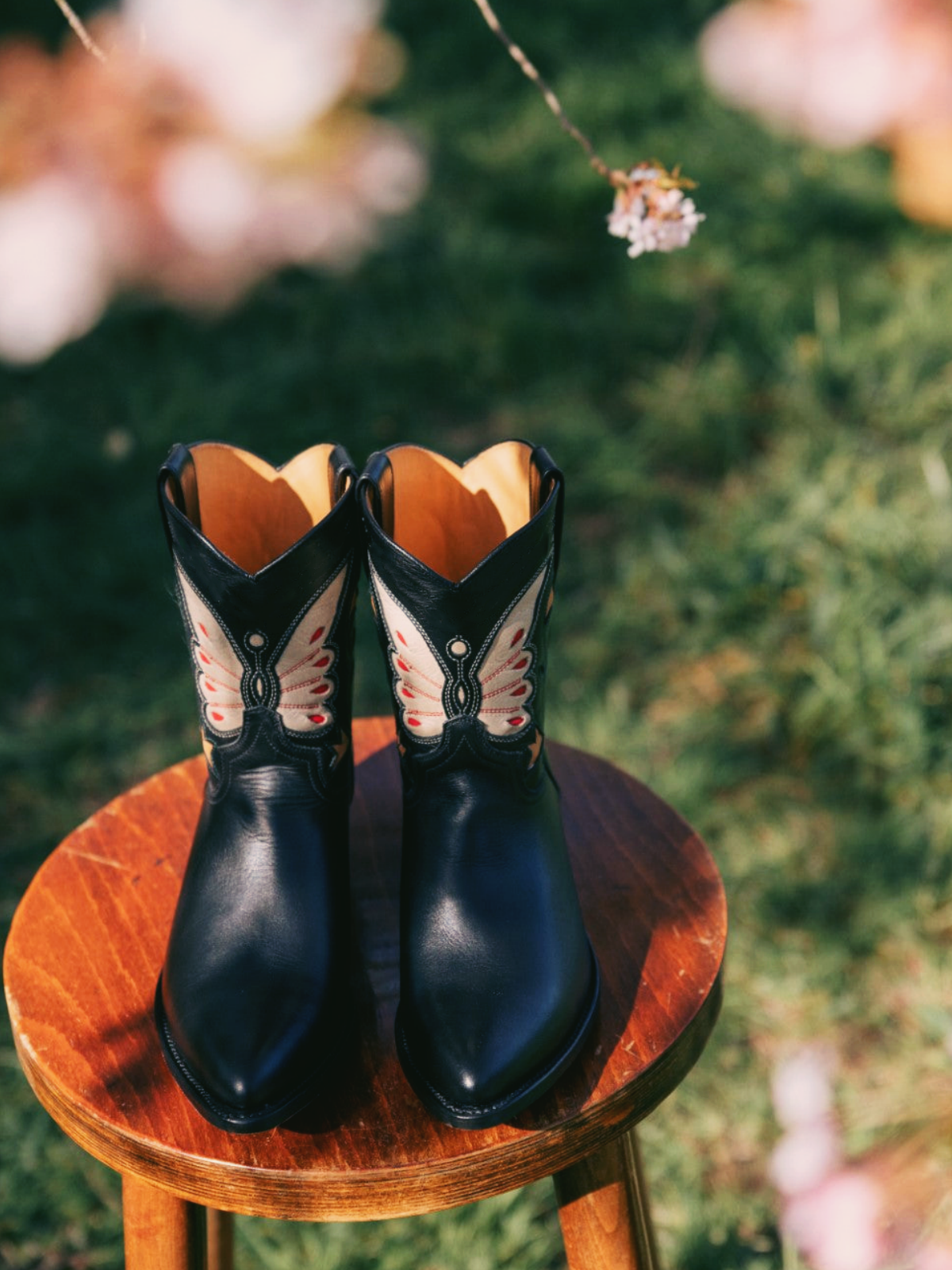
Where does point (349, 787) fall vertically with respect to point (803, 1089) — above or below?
above

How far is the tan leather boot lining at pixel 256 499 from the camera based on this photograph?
93 cm

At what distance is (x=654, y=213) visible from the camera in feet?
3.11

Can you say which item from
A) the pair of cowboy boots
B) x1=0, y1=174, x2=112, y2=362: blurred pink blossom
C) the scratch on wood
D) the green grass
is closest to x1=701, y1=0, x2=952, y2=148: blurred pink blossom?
the green grass

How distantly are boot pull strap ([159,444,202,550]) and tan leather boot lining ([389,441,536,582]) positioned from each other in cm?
15

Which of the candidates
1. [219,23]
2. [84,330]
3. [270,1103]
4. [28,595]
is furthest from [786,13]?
[270,1103]

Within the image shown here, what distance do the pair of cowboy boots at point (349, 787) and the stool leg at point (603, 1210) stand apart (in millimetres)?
111

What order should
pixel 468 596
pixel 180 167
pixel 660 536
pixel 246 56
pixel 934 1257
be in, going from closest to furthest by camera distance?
1. pixel 468 596
2. pixel 934 1257
3. pixel 660 536
4. pixel 180 167
5. pixel 246 56

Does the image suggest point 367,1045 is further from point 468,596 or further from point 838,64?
point 838,64

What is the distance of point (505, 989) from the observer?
0.80 m

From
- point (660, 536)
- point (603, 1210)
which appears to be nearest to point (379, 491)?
point (603, 1210)

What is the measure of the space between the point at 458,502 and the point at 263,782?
10.5 inches

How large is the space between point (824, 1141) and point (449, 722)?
2.91 feet

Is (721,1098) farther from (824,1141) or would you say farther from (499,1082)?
(499,1082)

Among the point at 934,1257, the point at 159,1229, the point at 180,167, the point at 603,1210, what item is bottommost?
the point at 934,1257
